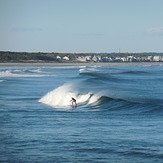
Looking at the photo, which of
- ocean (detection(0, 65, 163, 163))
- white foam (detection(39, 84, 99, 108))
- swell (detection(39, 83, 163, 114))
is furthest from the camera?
white foam (detection(39, 84, 99, 108))

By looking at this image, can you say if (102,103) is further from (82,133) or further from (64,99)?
(82,133)

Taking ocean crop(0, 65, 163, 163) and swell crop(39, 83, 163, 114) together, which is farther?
swell crop(39, 83, 163, 114)

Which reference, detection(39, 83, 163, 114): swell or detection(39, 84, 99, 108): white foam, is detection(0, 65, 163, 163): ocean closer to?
detection(39, 83, 163, 114): swell

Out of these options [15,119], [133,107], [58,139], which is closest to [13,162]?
[58,139]

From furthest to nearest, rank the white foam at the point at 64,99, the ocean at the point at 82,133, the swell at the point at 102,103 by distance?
1. the white foam at the point at 64,99
2. the swell at the point at 102,103
3. the ocean at the point at 82,133

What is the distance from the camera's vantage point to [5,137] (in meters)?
20.5

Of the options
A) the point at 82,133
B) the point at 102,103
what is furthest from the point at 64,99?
the point at 82,133

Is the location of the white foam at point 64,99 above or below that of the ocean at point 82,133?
below

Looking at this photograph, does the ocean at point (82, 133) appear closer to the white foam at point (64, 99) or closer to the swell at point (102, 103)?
the swell at point (102, 103)

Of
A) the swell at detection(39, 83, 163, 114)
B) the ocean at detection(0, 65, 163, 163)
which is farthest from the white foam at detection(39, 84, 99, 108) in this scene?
the ocean at detection(0, 65, 163, 163)

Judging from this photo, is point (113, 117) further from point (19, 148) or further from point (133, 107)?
point (19, 148)

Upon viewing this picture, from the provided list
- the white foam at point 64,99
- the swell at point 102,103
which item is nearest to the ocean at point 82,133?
the swell at point 102,103

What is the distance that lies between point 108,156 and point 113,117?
9.33 m

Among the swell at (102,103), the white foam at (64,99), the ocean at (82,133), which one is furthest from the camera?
the white foam at (64,99)
